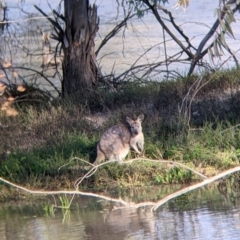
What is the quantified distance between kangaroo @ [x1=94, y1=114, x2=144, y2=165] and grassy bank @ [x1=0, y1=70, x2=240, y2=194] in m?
0.18

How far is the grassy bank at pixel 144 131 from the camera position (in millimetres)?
9742

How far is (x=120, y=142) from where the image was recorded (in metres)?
9.98

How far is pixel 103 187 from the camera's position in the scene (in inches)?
376

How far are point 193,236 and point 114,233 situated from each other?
30.0 inches

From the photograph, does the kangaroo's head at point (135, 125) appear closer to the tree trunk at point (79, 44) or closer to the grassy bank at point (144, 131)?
the grassy bank at point (144, 131)

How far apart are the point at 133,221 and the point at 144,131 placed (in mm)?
3130

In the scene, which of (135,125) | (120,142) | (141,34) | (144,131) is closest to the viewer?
(120,142)

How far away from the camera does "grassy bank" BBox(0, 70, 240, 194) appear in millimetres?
9742

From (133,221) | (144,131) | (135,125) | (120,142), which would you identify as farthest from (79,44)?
(133,221)

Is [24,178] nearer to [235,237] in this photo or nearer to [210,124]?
[210,124]

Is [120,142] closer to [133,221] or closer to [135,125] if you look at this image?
[135,125]

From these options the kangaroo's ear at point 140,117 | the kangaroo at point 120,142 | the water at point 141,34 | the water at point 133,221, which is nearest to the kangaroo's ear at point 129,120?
the kangaroo at point 120,142

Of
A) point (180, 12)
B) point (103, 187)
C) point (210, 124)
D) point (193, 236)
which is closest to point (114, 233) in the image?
point (193, 236)

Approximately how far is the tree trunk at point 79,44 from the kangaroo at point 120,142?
2.65 metres
